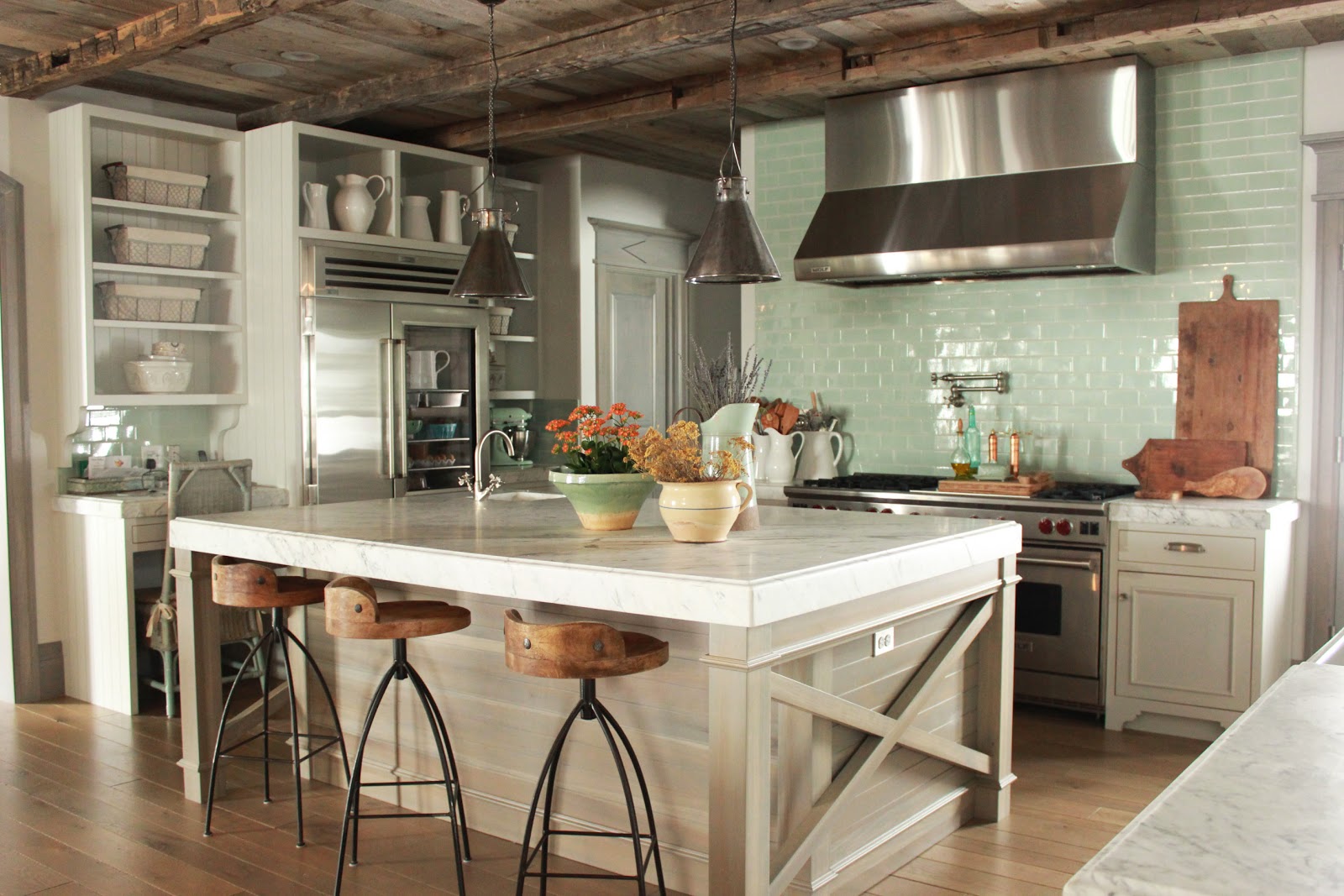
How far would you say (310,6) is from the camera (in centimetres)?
411

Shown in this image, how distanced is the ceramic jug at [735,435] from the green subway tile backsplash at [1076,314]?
101 inches

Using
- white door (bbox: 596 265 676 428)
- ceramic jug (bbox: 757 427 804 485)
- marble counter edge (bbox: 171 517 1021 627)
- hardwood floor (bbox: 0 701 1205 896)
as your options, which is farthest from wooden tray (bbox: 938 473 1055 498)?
white door (bbox: 596 265 676 428)

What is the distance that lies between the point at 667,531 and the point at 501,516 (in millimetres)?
667

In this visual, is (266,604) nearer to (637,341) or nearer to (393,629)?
(393,629)

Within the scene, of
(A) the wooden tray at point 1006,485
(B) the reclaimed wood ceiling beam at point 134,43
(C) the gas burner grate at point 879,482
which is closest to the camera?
(B) the reclaimed wood ceiling beam at point 134,43

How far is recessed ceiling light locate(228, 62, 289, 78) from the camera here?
5324 mm

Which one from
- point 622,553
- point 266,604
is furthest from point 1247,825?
point 266,604

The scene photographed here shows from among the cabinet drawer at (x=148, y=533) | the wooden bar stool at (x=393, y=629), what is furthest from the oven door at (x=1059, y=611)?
the cabinet drawer at (x=148, y=533)

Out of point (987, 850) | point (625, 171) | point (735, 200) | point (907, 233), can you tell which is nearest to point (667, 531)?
point (735, 200)

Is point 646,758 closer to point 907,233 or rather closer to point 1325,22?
point 907,233

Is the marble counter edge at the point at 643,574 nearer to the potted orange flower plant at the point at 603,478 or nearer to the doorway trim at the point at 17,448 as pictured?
the potted orange flower plant at the point at 603,478

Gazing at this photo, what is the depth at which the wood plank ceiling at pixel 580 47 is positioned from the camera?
4449 mm

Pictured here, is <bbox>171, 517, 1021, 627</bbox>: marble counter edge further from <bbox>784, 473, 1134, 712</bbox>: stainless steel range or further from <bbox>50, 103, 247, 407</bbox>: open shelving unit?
<bbox>50, 103, 247, 407</bbox>: open shelving unit

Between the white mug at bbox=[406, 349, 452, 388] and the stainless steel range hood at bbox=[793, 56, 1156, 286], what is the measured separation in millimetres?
1925
